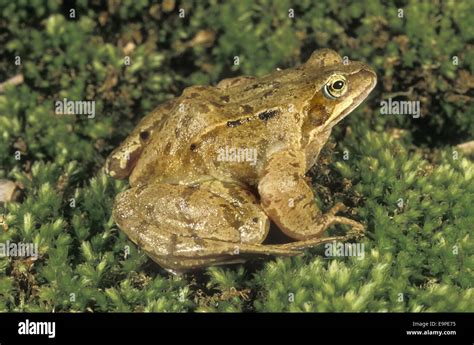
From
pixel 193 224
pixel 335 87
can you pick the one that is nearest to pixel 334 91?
pixel 335 87

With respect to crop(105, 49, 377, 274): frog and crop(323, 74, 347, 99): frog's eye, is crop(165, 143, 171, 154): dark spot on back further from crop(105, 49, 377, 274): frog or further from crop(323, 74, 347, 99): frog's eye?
crop(323, 74, 347, 99): frog's eye

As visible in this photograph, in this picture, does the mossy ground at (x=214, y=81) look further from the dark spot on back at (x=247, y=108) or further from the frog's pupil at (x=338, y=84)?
the dark spot on back at (x=247, y=108)

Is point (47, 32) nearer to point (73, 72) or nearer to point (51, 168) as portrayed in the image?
point (73, 72)

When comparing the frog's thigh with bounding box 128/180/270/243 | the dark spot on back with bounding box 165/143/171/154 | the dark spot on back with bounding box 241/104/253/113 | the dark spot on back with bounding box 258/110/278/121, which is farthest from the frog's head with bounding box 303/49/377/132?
the dark spot on back with bounding box 165/143/171/154

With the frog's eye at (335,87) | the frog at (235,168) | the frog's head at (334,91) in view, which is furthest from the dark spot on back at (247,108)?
the frog's eye at (335,87)

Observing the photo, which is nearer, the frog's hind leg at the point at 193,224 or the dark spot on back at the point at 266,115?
the frog's hind leg at the point at 193,224

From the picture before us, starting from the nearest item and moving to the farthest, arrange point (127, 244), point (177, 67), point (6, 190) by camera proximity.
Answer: point (127, 244) → point (6, 190) → point (177, 67)
